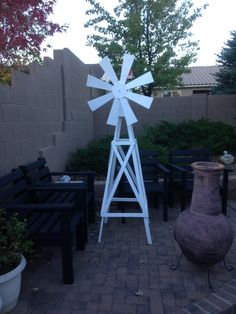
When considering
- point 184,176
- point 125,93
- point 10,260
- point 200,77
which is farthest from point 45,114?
point 200,77

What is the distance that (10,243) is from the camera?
9.13ft

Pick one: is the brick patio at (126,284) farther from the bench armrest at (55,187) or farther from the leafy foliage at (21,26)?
the leafy foliage at (21,26)

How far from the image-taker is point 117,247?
3.96 meters

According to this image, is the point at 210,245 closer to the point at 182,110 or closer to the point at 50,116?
the point at 50,116

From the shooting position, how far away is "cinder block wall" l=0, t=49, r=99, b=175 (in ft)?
13.0

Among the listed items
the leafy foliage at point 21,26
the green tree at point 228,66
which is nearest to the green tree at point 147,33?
the green tree at point 228,66

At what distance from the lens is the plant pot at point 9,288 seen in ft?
8.08

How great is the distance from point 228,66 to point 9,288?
1117cm

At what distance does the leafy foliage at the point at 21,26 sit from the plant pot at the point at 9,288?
3050 millimetres

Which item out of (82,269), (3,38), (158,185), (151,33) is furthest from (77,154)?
(151,33)

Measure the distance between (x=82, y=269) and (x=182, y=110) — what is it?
7395 mm

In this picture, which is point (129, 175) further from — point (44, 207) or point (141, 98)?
point (44, 207)

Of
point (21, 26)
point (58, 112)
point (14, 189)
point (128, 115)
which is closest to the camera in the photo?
point (14, 189)

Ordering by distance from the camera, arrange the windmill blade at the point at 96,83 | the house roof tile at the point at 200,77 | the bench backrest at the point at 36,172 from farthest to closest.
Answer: the house roof tile at the point at 200,77 → the windmill blade at the point at 96,83 → the bench backrest at the point at 36,172
